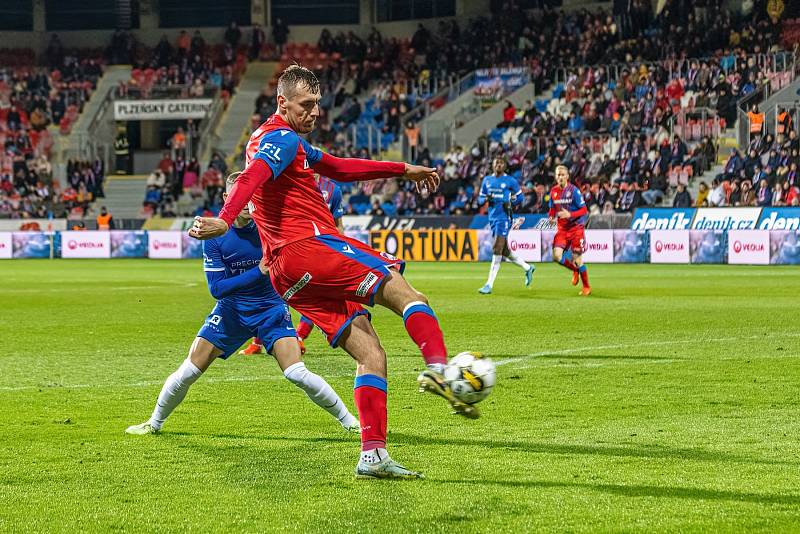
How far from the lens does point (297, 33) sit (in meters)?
58.4

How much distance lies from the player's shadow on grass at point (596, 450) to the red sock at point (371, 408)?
4.02 ft

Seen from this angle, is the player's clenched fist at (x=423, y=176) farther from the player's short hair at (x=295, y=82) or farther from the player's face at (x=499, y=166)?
the player's face at (x=499, y=166)

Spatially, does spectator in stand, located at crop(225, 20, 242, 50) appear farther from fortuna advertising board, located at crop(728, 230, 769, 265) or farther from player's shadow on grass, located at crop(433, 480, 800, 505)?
player's shadow on grass, located at crop(433, 480, 800, 505)

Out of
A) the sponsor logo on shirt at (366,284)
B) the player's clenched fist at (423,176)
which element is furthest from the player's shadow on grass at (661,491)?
the player's clenched fist at (423,176)

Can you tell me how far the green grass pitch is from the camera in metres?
5.72

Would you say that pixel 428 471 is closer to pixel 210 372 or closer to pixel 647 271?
pixel 210 372

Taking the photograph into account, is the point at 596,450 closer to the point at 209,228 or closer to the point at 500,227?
the point at 209,228

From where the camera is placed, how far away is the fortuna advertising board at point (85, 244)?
43750 millimetres

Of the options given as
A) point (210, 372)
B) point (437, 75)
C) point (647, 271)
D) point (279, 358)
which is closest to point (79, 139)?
point (437, 75)

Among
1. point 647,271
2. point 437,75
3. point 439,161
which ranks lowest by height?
point 647,271

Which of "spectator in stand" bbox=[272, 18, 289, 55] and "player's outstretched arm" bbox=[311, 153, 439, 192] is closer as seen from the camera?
"player's outstretched arm" bbox=[311, 153, 439, 192]

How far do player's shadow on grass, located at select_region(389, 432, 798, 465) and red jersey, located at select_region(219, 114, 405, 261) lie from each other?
183 centimetres

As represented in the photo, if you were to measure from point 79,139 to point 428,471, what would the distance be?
48205mm

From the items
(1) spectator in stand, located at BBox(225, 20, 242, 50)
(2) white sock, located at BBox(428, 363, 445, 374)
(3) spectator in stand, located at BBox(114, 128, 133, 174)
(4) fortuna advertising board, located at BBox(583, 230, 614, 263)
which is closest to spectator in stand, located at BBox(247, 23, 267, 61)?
(1) spectator in stand, located at BBox(225, 20, 242, 50)
